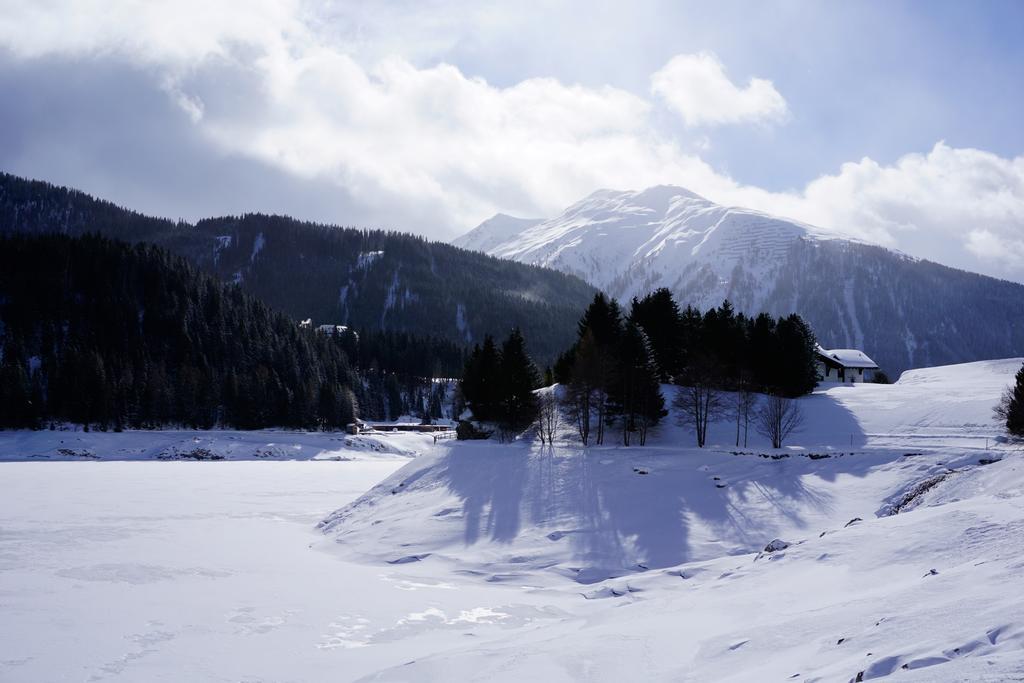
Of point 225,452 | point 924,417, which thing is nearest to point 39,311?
point 225,452

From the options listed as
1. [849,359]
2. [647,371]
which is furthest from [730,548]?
[849,359]

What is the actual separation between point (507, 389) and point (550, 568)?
29.5 metres

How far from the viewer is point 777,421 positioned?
52281 millimetres

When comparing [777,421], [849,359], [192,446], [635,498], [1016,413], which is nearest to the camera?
[635,498]

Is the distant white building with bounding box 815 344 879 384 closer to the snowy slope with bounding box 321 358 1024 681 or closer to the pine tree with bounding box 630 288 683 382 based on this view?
the snowy slope with bounding box 321 358 1024 681

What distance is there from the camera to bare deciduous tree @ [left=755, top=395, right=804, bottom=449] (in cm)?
5222

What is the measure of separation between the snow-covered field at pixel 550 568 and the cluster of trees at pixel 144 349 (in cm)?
5468

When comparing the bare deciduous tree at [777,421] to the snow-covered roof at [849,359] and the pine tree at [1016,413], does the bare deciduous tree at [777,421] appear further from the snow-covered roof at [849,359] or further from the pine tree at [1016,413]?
the snow-covered roof at [849,359]

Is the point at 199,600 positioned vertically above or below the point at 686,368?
below

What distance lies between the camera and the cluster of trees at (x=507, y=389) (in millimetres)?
57406

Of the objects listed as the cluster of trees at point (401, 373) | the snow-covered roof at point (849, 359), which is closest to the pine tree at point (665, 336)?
the snow-covered roof at point (849, 359)

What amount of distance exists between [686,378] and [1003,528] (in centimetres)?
4083

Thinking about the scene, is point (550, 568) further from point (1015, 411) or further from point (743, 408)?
point (1015, 411)

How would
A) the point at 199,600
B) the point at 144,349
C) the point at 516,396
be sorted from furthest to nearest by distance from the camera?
the point at 144,349 < the point at 516,396 < the point at 199,600
